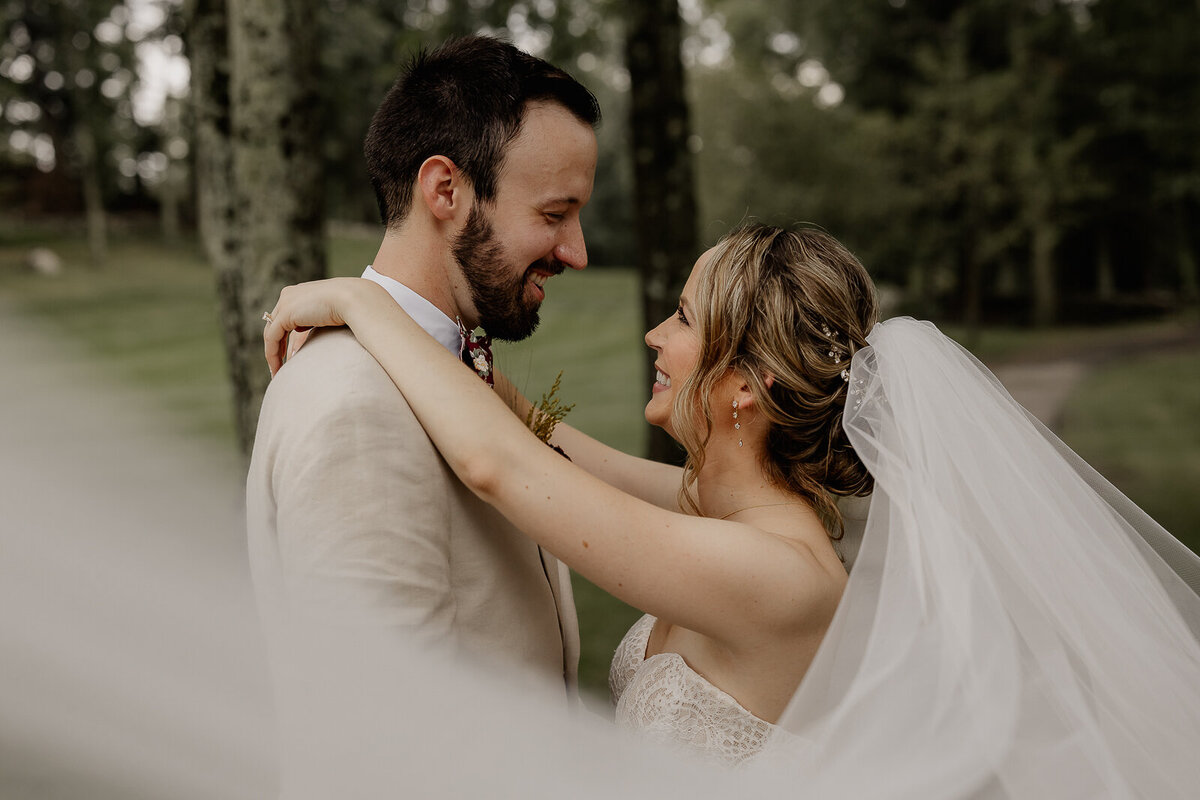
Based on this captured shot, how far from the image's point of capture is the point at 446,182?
2.33 metres

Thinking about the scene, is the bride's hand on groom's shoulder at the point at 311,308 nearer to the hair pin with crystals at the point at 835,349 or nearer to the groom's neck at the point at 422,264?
the groom's neck at the point at 422,264

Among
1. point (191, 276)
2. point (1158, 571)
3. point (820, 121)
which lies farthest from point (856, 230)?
point (1158, 571)

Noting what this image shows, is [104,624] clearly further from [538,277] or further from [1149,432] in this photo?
[1149,432]

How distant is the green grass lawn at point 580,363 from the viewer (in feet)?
30.5

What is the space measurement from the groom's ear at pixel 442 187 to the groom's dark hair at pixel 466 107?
27mm

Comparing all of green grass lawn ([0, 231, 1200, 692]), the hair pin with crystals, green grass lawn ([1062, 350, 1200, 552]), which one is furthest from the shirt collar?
green grass lawn ([1062, 350, 1200, 552])

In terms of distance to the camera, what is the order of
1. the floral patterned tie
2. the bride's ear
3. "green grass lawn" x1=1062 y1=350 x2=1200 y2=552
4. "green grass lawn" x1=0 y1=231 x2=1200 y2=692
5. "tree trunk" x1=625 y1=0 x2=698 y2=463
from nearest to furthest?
the floral patterned tie, the bride's ear, "tree trunk" x1=625 y1=0 x2=698 y2=463, "green grass lawn" x1=0 y1=231 x2=1200 y2=692, "green grass lawn" x1=1062 y1=350 x2=1200 y2=552

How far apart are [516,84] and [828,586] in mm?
1408

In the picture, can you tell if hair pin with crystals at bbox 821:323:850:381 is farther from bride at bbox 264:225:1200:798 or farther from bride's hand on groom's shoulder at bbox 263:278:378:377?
bride's hand on groom's shoulder at bbox 263:278:378:377

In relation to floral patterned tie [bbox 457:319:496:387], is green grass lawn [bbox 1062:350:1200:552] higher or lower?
lower

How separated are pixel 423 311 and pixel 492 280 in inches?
7.4

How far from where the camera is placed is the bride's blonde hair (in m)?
2.52

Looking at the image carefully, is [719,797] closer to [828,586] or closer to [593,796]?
[593,796]

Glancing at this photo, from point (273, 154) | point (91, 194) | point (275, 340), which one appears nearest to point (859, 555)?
point (275, 340)
